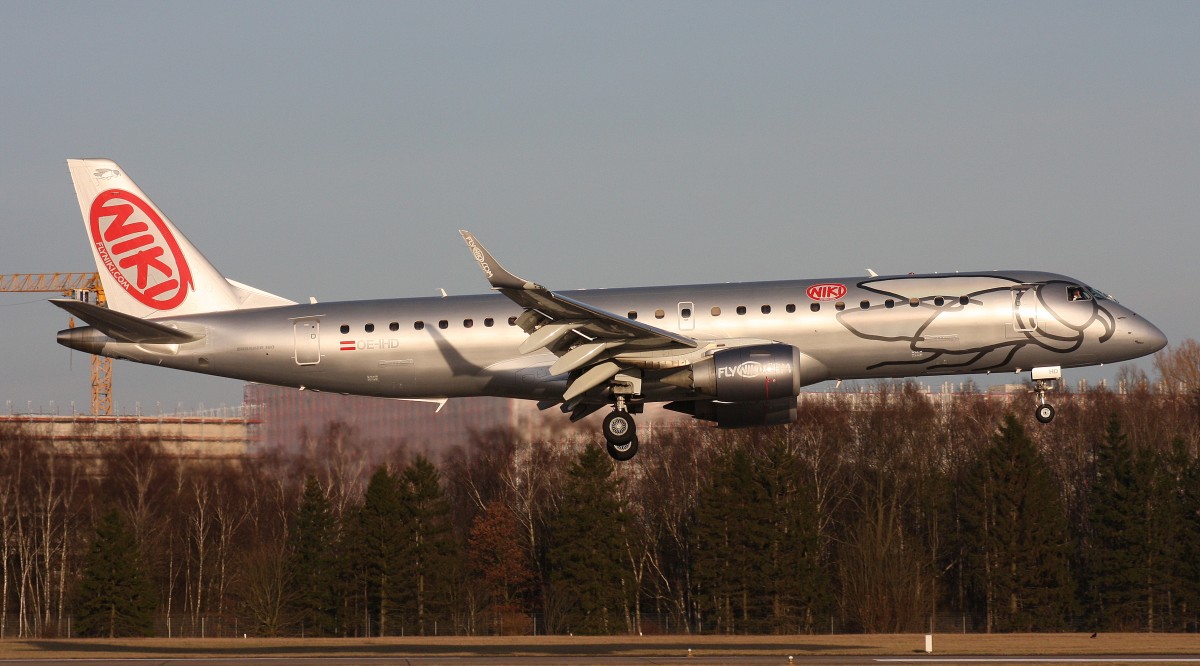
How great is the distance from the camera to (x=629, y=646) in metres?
62.0

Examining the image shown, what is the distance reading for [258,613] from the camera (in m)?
81.6

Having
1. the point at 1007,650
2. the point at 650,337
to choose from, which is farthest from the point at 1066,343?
the point at 1007,650

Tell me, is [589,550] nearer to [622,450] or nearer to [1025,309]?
[622,450]

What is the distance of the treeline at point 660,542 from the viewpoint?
8256 cm

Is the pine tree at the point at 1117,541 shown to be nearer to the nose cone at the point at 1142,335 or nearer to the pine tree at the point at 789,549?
the pine tree at the point at 789,549

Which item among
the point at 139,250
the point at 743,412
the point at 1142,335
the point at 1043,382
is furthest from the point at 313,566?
the point at 1142,335

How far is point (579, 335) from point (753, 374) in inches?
182

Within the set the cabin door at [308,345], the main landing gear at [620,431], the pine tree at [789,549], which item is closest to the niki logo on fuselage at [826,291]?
the main landing gear at [620,431]

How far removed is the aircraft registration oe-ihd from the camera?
38.0 metres

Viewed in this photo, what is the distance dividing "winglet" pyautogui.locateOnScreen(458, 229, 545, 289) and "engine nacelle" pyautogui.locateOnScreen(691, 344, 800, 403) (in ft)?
17.7

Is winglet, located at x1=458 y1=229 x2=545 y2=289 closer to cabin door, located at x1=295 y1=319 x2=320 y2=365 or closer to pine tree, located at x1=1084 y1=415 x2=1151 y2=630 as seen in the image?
cabin door, located at x1=295 y1=319 x2=320 y2=365

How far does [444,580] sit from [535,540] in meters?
8.01

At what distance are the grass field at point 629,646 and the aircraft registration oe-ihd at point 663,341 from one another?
44.2ft

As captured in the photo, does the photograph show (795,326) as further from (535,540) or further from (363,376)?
(535,540)
